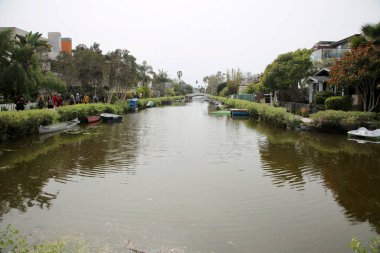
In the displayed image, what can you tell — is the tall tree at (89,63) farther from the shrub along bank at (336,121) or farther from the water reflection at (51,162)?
the shrub along bank at (336,121)

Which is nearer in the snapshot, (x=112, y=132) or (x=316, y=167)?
(x=316, y=167)

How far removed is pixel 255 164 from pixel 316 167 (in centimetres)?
243

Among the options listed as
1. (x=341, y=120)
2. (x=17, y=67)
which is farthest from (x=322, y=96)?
(x=17, y=67)

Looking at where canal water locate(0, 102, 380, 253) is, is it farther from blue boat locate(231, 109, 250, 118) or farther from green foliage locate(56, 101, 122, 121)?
blue boat locate(231, 109, 250, 118)

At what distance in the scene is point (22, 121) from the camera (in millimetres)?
19641

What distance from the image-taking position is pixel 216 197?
982cm

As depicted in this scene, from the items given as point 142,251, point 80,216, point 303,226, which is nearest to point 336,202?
point 303,226

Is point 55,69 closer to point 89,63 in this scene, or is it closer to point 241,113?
point 89,63

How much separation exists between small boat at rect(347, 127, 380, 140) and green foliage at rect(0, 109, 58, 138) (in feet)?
64.0

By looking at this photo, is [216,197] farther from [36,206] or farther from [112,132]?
[112,132]

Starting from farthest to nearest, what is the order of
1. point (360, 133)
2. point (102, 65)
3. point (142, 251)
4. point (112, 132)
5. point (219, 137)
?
point (102, 65)
point (112, 132)
point (219, 137)
point (360, 133)
point (142, 251)

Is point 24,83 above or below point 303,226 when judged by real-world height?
above

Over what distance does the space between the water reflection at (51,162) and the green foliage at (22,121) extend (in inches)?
26.1

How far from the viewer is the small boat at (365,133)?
20.1m
